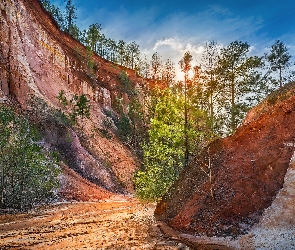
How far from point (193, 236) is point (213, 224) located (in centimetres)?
83

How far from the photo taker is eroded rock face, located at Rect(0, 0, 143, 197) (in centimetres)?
3575

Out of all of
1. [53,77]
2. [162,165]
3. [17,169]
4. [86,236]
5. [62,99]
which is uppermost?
[53,77]

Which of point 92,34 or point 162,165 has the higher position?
point 92,34

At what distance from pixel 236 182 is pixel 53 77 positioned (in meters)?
38.5

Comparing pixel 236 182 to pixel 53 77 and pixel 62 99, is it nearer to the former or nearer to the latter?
pixel 62 99

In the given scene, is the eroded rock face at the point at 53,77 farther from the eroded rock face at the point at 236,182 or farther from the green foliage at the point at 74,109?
the eroded rock face at the point at 236,182

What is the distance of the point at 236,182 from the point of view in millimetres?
11773

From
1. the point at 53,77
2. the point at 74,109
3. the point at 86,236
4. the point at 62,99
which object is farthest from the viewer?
the point at 53,77

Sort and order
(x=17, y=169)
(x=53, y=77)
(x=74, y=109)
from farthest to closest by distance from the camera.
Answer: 1. (x=53, y=77)
2. (x=74, y=109)
3. (x=17, y=169)

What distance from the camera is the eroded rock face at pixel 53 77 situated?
1407 inches

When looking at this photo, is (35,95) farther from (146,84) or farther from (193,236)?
(146,84)

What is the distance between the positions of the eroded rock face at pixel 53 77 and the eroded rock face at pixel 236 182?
2505 cm

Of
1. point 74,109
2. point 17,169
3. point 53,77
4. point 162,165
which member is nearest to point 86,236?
point 162,165

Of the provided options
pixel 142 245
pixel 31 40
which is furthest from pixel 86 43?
pixel 142 245
